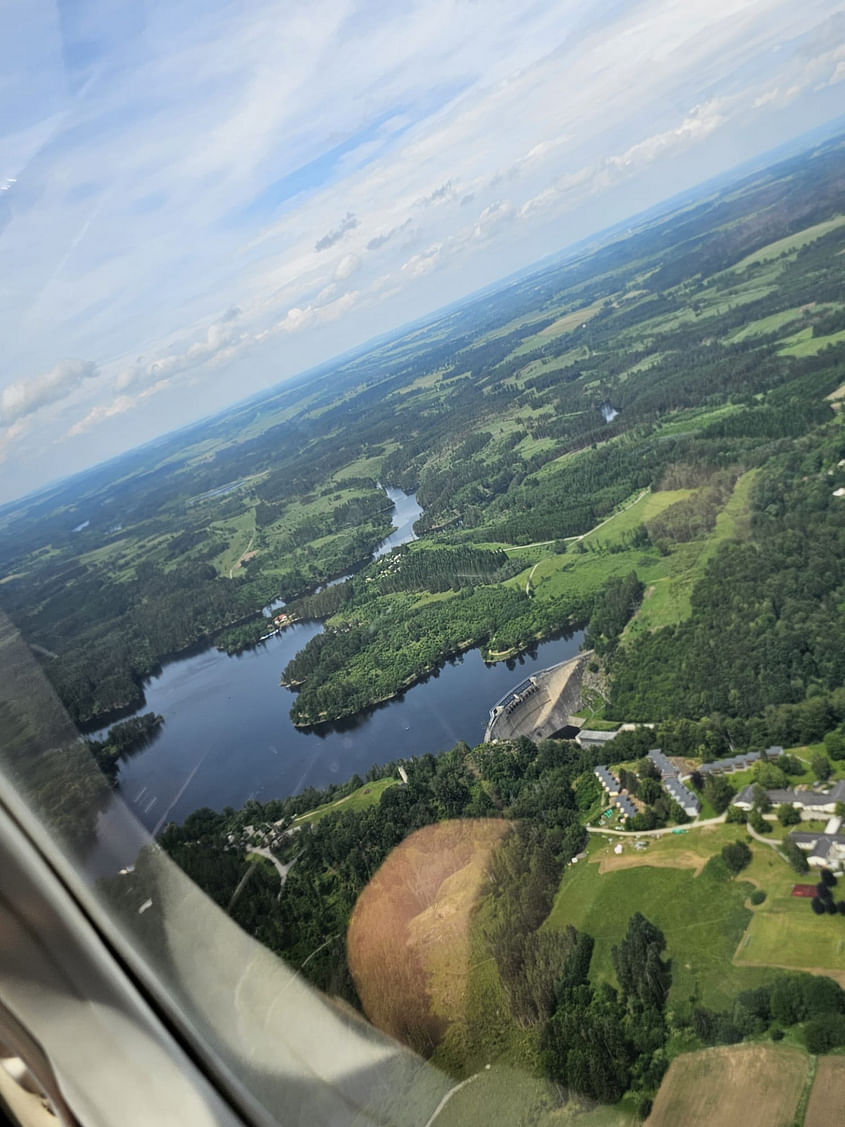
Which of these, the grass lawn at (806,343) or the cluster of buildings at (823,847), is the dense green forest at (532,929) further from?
the grass lawn at (806,343)

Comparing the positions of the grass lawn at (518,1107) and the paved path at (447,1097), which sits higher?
the paved path at (447,1097)

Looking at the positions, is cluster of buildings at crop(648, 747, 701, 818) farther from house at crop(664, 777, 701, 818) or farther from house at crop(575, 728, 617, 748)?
house at crop(575, 728, 617, 748)

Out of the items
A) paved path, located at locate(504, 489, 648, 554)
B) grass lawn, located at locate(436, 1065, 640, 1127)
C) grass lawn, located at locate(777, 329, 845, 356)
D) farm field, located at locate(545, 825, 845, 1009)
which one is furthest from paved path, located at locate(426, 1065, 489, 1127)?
grass lawn, located at locate(777, 329, 845, 356)

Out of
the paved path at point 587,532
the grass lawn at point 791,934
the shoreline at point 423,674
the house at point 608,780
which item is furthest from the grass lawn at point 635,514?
the grass lawn at point 791,934

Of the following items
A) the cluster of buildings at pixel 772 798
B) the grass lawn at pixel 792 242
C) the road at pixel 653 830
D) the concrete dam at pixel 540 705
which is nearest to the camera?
the cluster of buildings at pixel 772 798

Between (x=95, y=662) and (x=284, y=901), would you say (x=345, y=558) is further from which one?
(x=284, y=901)

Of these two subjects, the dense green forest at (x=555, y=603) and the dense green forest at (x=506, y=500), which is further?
the dense green forest at (x=506, y=500)
